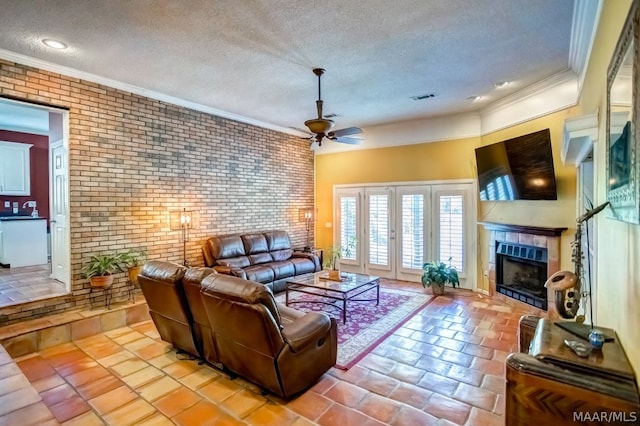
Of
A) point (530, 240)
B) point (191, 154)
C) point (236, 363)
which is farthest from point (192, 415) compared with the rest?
point (530, 240)

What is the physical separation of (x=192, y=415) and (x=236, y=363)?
1.57 feet

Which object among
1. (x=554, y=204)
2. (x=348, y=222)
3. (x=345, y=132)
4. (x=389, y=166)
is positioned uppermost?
(x=345, y=132)

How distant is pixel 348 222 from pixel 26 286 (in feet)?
18.6

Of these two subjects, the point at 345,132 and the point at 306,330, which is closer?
the point at 306,330

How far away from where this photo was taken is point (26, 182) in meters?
7.17

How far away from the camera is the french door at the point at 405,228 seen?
238 inches

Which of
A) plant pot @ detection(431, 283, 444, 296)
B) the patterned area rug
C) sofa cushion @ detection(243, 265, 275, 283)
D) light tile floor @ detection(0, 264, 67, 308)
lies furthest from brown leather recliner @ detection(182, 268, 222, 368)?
plant pot @ detection(431, 283, 444, 296)

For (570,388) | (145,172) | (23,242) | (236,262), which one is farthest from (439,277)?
(23,242)

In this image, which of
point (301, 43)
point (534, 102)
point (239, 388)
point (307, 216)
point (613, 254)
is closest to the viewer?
point (613, 254)

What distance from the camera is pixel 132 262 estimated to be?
15.0 feet

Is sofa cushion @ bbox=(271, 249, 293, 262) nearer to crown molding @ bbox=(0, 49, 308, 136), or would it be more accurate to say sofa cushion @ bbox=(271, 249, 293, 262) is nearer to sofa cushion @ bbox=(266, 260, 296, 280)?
sofa cushion @ bbox=(266, 260, 296, 280)

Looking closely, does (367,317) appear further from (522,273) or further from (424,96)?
(424,96)

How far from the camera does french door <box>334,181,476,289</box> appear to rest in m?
6.04

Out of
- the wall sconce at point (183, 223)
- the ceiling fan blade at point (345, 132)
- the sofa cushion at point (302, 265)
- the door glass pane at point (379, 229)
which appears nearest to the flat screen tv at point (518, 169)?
the door glass pane at point (379, 229)
